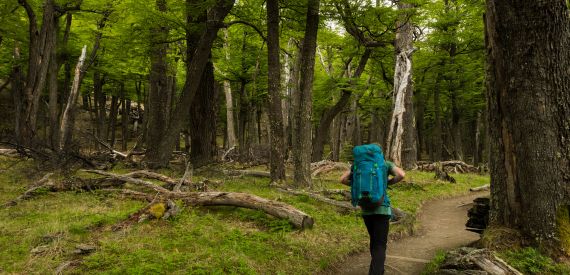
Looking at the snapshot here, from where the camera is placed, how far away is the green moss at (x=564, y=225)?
462 cm

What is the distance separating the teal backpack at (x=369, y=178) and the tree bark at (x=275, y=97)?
5.86 m

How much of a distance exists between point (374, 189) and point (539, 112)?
2.34 metres

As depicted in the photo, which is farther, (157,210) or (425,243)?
(425,243)

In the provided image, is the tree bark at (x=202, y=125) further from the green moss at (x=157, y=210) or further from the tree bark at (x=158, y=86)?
the green moss at (x=157, y=210)

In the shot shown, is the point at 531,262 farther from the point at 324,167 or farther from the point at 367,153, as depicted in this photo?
the point at 324,167

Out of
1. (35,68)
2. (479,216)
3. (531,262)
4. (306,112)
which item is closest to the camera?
(531,262)

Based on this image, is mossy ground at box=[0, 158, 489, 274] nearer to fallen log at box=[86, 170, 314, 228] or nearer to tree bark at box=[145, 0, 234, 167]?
fallen log at box=[86, 170, 314, 228]

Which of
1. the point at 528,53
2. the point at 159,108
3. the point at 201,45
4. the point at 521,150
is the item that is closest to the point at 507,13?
the point at 528,53

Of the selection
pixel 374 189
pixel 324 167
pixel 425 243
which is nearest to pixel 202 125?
pixel 324 167

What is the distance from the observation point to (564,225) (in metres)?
4.67

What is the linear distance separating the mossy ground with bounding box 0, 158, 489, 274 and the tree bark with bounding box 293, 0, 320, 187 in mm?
1798

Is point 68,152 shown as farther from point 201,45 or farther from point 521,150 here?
point 521,150

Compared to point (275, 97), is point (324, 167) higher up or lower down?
lower down

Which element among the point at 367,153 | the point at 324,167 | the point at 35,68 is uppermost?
the point at 35,68
